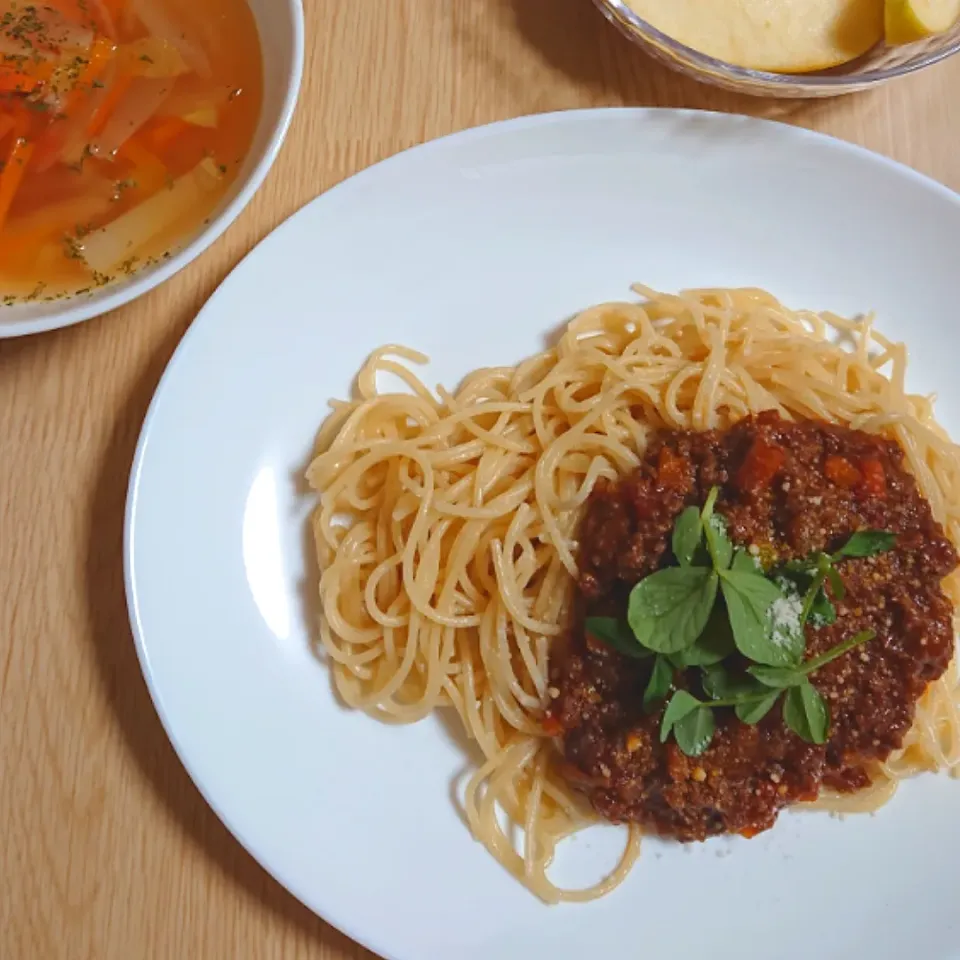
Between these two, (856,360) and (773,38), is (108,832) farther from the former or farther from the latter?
(773,38)

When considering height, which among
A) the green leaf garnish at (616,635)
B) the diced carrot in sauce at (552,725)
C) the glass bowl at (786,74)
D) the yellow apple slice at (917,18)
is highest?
the yellow apple slice at (917,18)

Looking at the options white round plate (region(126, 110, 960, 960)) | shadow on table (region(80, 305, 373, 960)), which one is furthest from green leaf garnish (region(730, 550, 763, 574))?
shadow on table (region(80, 305, 373, 960))

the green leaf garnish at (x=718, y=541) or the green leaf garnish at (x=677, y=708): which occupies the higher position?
the green leaf garnish at (x=718, y=541)

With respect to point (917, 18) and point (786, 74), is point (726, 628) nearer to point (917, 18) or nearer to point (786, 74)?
point (786, 74)

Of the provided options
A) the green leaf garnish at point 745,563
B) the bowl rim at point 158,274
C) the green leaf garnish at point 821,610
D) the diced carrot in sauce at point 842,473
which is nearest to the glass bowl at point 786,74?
the bowl rim at point 158,274

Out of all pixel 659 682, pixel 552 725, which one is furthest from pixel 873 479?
pixel 552 725

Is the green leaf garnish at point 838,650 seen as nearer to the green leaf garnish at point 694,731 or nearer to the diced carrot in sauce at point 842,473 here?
the green leaf garnish at point 694,731

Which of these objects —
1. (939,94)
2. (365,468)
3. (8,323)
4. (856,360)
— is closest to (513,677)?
(365,468)

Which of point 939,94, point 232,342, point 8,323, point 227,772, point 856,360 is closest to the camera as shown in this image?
point 8,323
